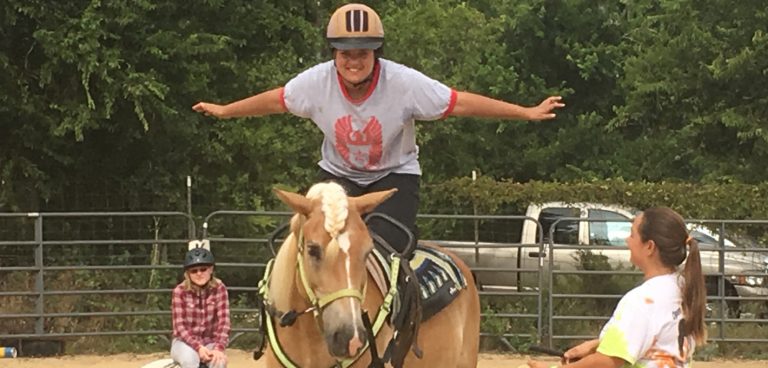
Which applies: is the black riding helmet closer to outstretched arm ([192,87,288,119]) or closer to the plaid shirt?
the plaid shirt

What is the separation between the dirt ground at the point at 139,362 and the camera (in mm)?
11203

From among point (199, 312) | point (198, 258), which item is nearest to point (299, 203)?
point (198, 258)

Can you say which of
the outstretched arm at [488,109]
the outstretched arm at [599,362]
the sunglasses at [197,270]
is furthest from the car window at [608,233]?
the outstretched arm at [599,362]

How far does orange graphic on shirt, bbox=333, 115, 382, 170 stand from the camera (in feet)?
16.1

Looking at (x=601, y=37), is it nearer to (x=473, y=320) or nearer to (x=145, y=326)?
(x=145, y=326)

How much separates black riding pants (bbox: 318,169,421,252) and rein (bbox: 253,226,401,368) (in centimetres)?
29

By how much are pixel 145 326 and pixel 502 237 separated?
3.98 meters

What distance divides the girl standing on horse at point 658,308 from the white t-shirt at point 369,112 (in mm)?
1301

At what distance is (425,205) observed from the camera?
14.2 m

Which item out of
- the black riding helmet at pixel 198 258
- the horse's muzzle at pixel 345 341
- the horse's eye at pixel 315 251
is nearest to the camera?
the horse's muzzle at pixel 345 341

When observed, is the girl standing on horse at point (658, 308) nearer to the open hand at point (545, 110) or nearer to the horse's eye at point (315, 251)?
the horse's eye at point (315, 251)

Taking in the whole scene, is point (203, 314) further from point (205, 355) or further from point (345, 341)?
point (345, 341)

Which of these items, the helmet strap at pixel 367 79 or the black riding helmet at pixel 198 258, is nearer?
the helmet strap at pixel 367 79

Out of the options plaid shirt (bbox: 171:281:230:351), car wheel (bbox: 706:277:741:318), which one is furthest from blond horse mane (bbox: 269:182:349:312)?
car wheel (bbox: 706:277:741:318)
